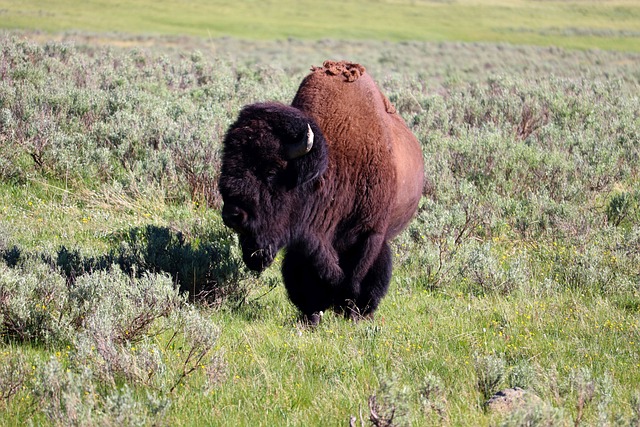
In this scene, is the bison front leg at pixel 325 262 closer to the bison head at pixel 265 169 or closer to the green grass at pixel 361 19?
the bison head at pixel 265 169

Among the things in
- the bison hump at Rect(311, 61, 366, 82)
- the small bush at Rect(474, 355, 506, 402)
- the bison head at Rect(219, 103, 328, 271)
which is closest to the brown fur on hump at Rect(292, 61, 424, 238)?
the bison hump at Rect(311, 61, 366, 82)

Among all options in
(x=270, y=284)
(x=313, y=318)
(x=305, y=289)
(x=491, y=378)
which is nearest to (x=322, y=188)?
(x=305, y=289)

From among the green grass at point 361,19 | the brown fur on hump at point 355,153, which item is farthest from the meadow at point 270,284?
the green grass at point 361,19

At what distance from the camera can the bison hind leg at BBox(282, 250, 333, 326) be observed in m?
5.98

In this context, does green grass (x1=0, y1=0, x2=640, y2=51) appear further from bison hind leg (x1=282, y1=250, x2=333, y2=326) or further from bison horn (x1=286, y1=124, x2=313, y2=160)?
bison horn (x1=286, y1=124, x2=313, y2=160)

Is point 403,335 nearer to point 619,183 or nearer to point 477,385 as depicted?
point 477,385

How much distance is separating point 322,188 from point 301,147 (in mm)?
545

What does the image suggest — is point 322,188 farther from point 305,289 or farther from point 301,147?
point 305,289

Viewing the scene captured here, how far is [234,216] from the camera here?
16.8 feet

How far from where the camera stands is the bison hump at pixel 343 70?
20.6 feet

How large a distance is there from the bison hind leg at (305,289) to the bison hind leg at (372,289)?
214mm

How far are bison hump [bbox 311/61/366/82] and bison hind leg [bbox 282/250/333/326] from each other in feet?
4.86

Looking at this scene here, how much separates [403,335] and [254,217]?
1305 mm

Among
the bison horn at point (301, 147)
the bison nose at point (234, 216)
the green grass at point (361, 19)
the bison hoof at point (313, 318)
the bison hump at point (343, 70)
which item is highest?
the bison hump at point (343, 70)
